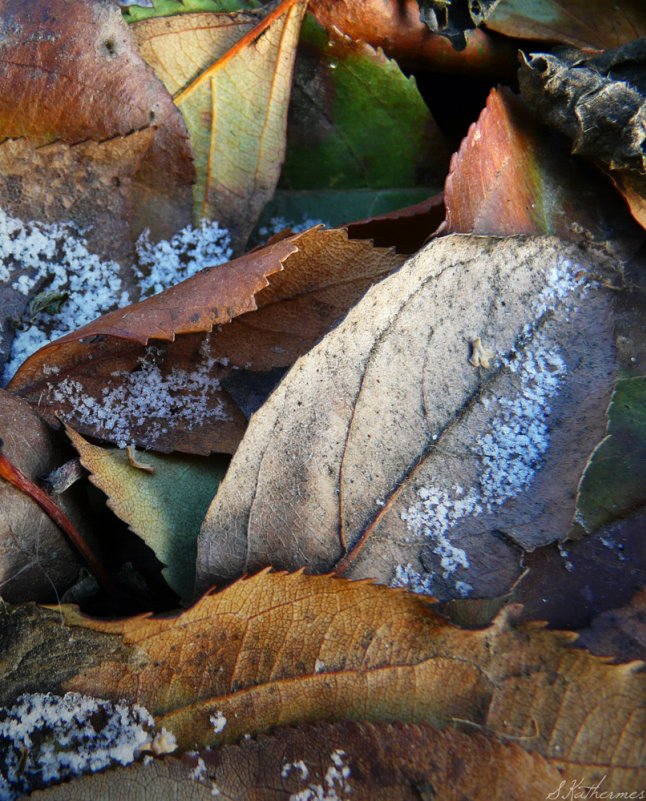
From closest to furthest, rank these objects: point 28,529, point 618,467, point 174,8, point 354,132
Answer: point 28,529 < point 618,467 < point 174,8 < point 354,132

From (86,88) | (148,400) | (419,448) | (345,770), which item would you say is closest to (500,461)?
(419,448)

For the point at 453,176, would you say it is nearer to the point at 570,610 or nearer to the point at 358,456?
the point at 358,456

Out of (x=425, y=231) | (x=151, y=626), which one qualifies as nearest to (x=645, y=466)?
(x=425, y=231)

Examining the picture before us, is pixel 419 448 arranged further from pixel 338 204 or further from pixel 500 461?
pixel 338 204

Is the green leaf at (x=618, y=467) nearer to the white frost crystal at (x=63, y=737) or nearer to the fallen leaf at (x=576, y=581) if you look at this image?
the fallen leaf at (x=576, y=581)

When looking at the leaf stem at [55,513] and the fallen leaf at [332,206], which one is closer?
the leaf stem at [55,513]

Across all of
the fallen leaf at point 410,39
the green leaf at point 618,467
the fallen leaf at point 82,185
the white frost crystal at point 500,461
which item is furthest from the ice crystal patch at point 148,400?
the fallen leaf at point 410,39

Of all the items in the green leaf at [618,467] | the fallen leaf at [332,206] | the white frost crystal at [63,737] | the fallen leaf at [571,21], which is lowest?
the white frost crystal at [63,737]
